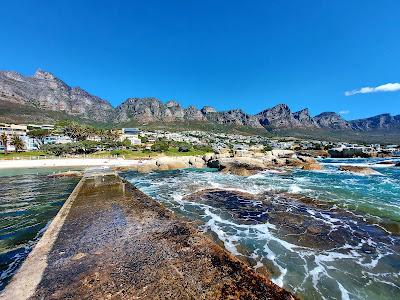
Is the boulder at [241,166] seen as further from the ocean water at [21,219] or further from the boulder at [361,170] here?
the ocean water at [21,219]

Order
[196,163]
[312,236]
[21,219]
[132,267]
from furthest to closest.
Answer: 1. [196,163]
2. [21,219]
3. [312,236]
4. [132,267]

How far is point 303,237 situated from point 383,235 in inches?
171

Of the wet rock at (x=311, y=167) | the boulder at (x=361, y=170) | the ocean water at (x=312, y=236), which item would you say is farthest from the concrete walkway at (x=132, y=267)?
the wet rock at (x=311, y=167)

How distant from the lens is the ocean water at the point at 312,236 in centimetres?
833

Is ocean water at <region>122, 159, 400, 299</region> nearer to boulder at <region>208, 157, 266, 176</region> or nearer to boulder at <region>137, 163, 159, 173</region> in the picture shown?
boulder at <region>208, 157, 266, 176</region>

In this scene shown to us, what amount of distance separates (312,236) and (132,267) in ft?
30.0

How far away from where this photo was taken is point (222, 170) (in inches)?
1692

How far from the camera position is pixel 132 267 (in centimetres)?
711

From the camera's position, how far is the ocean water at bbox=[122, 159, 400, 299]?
8.33 meters

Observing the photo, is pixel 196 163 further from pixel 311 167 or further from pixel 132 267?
pixel 132 267

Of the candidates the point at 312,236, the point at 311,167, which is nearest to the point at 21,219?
the point at 312,236

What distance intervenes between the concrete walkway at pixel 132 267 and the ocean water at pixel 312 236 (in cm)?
245

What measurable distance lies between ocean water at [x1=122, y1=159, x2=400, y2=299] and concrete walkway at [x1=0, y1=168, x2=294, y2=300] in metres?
2.45

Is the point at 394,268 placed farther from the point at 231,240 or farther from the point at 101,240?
the point at 101,240
